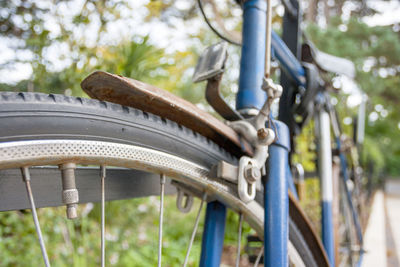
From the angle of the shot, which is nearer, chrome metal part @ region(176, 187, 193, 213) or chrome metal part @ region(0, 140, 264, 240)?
chrome metal part @ region(0, 140, 264, 240)

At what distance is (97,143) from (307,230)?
23.3 inches

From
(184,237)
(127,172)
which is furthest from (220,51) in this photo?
(184,237)

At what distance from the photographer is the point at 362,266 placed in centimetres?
187

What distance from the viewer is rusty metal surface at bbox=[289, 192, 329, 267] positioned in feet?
2.62

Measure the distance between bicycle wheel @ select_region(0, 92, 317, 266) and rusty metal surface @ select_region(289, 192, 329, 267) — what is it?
0.41 ft

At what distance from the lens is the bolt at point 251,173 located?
63cm

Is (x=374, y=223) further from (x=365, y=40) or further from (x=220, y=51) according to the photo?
(x=365, y=40)

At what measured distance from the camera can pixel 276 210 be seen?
67 cm

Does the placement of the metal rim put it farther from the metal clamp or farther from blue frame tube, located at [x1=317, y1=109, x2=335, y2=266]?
blue frame tube, located at [x1=317, y1=109, x2=335, y2=266]

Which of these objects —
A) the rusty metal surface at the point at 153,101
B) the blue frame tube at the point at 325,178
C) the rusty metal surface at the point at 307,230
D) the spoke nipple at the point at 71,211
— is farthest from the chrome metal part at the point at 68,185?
the blue frame tube at the point at 325,178

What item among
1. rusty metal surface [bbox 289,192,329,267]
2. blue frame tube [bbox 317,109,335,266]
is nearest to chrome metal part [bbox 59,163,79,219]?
rusty metal surface [bbox 289,192,329,267]

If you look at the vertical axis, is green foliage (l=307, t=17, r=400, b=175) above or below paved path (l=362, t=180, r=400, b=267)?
above

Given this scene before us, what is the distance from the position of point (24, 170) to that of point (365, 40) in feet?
29.7

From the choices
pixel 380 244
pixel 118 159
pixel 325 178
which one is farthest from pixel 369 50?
pixel 118 159
